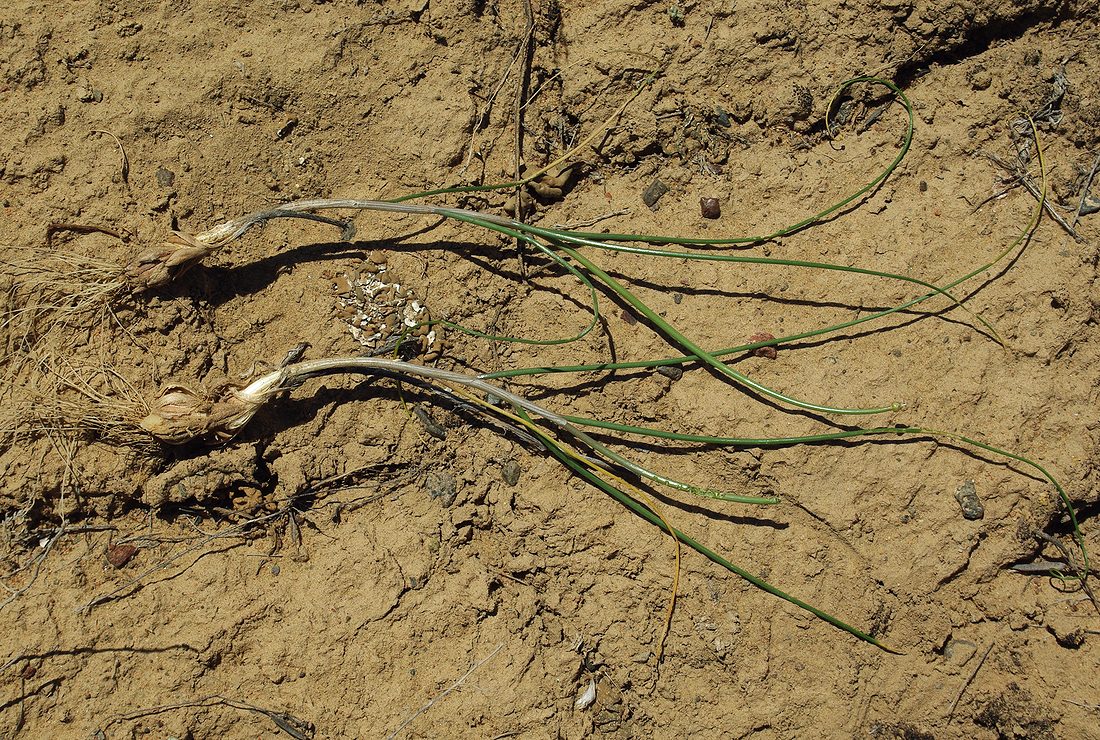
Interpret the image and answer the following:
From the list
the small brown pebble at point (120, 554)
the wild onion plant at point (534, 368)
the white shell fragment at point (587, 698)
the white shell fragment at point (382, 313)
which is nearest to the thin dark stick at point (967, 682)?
the wild onion plant at point (534, 368)

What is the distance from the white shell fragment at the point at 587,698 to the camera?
1.73 meters

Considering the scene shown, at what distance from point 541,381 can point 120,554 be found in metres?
1.09

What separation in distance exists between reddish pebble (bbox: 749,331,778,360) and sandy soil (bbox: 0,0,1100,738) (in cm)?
2

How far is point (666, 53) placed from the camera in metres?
1.83

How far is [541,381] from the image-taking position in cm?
181

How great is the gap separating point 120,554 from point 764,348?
64.1 inches

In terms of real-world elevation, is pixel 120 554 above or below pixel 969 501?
below

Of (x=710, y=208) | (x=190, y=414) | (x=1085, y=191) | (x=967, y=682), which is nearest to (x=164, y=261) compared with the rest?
(x=190, y=414)

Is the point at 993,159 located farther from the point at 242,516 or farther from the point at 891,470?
the point at 242,516

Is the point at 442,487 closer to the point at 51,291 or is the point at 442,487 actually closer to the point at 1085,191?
the point at 51,291

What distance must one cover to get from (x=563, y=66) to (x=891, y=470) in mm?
1303

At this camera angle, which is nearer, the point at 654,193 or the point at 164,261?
the point at 164,261

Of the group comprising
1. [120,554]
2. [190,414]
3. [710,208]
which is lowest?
[120,554]

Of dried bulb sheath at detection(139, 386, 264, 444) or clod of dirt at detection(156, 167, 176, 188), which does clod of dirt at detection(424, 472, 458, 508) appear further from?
clod of dirt at detection(156, 167, 176, 188)
